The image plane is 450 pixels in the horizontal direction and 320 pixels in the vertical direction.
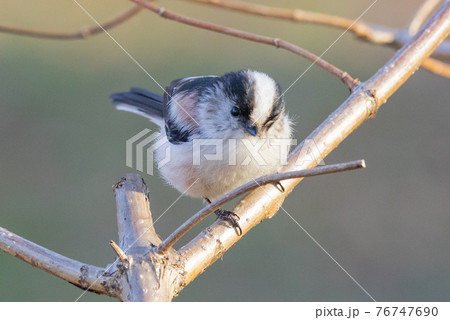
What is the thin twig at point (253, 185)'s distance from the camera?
43.8 inches

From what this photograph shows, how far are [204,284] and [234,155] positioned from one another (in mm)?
1881

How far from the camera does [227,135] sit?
2.21 meters

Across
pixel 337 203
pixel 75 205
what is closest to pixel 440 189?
pixel 337 203

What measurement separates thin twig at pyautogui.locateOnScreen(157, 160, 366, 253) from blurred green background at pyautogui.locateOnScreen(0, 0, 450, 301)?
2.42m

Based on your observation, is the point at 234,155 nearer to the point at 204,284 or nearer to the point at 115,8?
the point at 204,284

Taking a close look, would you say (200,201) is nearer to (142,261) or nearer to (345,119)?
(345,119)

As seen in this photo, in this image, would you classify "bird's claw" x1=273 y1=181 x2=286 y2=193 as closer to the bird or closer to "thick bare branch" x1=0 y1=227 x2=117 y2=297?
the bird

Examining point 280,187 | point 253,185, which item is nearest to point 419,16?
point 280,187

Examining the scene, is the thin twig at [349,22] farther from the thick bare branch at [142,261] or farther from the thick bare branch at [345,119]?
the thick bare branch at [142,261]

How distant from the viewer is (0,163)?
478 centimetres

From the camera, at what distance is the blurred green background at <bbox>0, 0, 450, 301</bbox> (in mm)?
3934

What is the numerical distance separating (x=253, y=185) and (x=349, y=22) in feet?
3.43

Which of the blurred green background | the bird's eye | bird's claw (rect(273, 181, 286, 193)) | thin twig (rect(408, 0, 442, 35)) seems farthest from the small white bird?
the blurred green background

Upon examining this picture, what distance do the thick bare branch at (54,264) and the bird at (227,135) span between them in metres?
0.77
